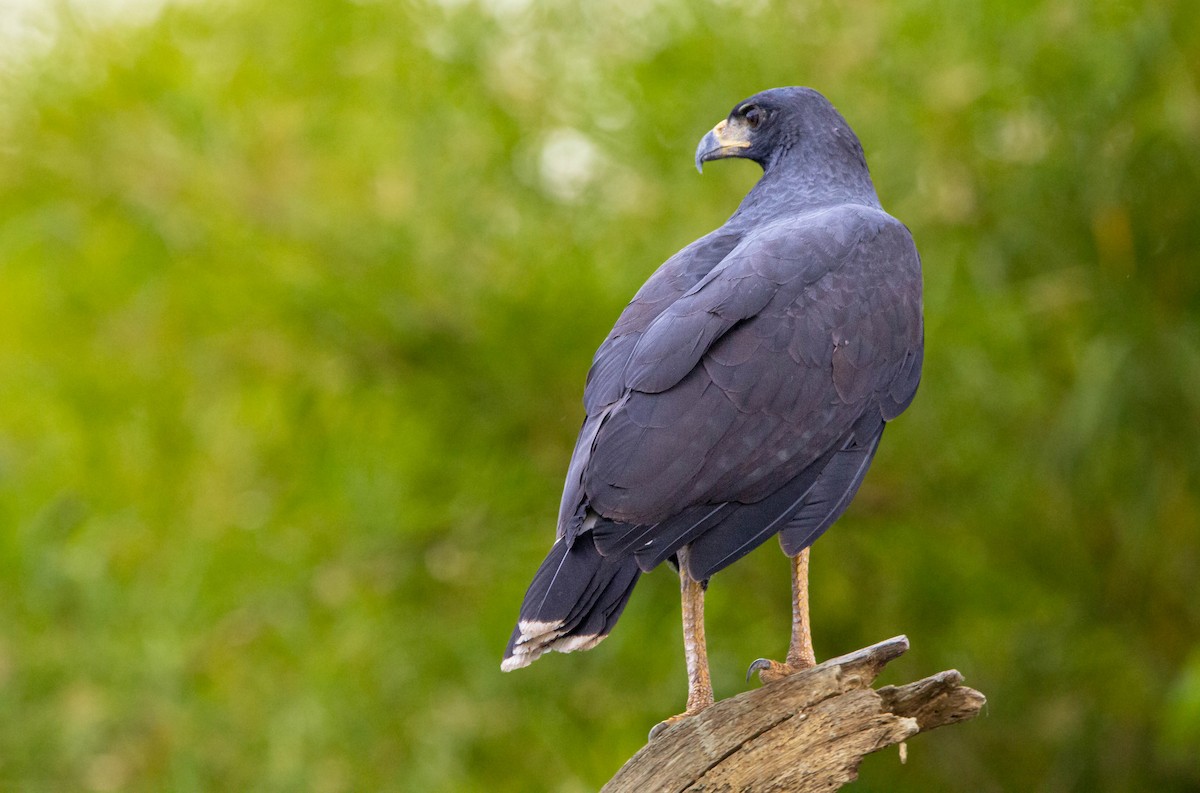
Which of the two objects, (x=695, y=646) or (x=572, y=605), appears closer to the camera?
(x=572, y=605)

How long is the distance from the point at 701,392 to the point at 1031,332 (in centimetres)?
246

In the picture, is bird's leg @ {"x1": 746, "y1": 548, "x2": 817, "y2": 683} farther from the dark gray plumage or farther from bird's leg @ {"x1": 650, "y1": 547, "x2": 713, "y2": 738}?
the dark gray plumage

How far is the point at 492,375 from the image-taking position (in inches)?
193

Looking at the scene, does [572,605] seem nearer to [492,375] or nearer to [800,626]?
[800,626]

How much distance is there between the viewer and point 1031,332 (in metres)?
4.60

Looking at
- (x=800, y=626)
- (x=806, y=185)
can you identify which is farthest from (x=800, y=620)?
(x=806, y=185)

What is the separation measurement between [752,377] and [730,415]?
89mm

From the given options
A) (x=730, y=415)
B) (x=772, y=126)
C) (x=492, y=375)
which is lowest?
(x=730, y=415)

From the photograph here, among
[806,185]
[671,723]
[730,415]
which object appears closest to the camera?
[730,415]

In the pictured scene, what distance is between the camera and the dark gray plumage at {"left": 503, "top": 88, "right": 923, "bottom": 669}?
Result: 2.38 meters

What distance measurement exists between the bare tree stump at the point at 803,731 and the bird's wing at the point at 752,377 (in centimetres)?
38

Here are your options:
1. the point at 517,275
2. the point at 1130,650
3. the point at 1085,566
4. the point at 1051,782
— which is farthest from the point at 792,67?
the point at 1051,782

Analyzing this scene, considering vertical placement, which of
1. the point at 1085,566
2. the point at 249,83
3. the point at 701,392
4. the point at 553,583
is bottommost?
the point at 553,583

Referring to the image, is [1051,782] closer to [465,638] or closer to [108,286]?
[465,638]
